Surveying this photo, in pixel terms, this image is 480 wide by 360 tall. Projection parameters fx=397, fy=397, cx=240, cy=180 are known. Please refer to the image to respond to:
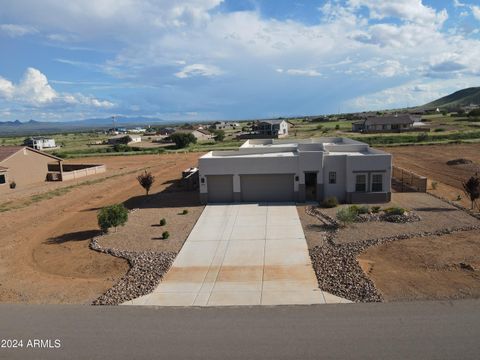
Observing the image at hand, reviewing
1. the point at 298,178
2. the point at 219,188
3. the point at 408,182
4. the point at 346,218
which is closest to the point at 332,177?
the point at 298,178

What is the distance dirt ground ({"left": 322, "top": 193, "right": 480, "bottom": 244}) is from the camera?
19.9 meters

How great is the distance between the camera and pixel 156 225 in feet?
77.3

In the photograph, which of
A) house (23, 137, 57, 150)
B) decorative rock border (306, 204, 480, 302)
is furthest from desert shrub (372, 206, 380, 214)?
house (23, 137, 57, 150)

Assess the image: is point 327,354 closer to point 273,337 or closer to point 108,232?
point 273,337

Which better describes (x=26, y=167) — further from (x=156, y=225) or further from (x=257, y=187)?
(x=257, y=187)

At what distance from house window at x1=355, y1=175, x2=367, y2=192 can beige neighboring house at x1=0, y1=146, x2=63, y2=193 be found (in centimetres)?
3429

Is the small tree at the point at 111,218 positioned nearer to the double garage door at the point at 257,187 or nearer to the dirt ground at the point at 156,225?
the dirt ground at the point at 156,225

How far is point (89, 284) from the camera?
51.5ft

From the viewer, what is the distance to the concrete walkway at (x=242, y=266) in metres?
13.9

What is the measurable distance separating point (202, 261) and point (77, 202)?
1936 centimetres

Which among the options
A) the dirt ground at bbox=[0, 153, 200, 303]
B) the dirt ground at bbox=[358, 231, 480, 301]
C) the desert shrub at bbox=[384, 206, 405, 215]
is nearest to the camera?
the dirt ground at bbox=[358, 231, 480, 301]

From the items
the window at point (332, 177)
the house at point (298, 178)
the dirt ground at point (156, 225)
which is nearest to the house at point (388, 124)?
the house at point (298, 178)

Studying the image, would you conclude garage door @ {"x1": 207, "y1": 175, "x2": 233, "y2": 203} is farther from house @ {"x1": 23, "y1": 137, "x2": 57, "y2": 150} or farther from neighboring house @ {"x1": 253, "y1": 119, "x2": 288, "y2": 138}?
house @ {"x1": 23, "y1": 137, "x2": 57, "y2": 150}

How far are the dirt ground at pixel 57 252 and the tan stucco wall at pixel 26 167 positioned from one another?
642 centimetres
